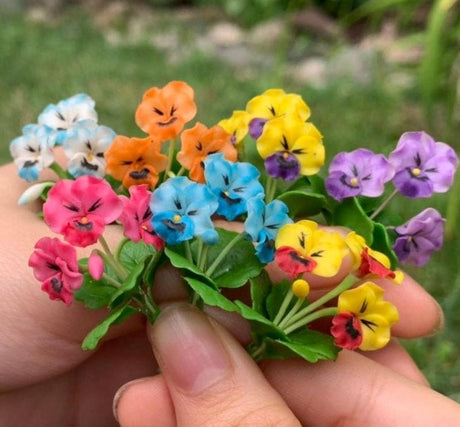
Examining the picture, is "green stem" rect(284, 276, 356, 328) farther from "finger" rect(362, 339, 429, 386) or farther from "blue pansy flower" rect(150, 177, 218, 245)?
"finger" rect(362, 339, 429, 386)

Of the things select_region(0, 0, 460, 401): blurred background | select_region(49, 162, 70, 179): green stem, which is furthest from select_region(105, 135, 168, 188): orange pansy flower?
select_region(0, 0, 460, 401): blurred background

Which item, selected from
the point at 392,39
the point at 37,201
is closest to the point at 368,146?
the point at 392,39

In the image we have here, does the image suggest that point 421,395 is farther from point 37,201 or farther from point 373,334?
point 37,201

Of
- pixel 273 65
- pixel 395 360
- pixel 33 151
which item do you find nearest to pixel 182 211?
pixel 33 151

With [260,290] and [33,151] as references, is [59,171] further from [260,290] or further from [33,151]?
[260,290]

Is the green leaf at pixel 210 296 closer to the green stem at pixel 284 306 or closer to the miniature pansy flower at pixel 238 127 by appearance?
the green stem at pixel 284 306

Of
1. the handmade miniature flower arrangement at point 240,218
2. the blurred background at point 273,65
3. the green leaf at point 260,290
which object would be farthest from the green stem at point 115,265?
the blurred background at point 273,65

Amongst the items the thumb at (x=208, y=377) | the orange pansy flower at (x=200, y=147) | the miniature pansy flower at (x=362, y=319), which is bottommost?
the thumb at (x=208, y=377)
